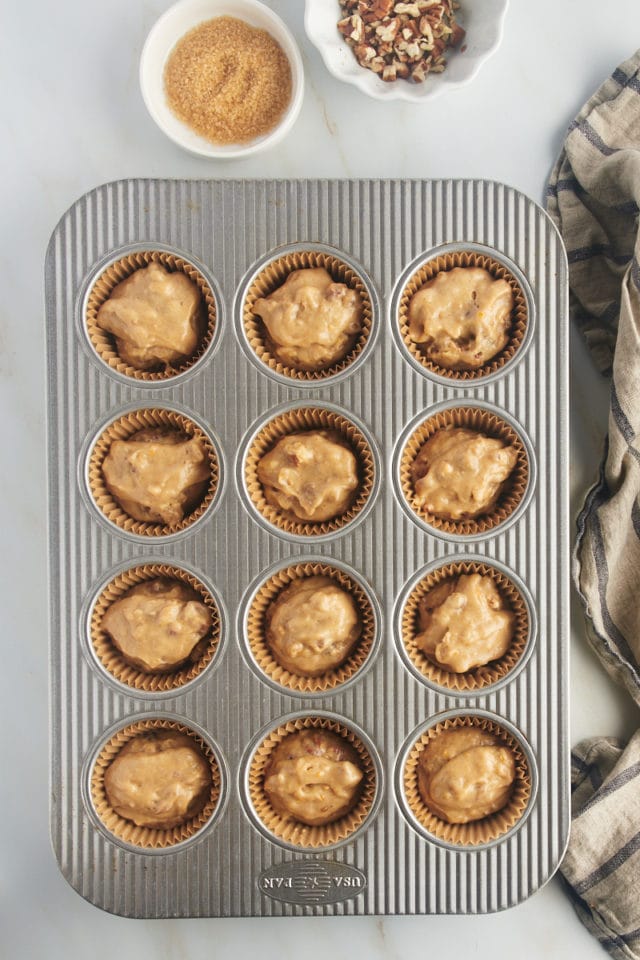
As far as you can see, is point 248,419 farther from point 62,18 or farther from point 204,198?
point 62,18

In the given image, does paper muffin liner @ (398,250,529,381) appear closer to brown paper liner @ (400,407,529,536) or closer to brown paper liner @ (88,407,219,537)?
brown paper liner @ (400,407,529,536)

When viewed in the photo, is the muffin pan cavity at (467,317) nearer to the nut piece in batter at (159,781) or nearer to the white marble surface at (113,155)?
the white marble surface at (113,155)

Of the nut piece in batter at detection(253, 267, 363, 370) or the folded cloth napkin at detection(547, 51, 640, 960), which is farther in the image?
the folded cloth napkin at detection(547, 51, 640, 960)

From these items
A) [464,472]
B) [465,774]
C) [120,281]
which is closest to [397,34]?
[120,281]

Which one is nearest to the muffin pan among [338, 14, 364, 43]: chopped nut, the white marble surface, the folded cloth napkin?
the folded cloth napkin

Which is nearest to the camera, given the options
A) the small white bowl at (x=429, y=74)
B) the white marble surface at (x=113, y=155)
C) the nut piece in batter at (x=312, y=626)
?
the nut piece in batter at (x=312, y=626)

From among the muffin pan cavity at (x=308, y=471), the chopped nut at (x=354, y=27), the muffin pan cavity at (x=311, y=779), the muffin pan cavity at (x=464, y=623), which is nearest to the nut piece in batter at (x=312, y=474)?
the muffin pan cavity at (x=308, y=471)

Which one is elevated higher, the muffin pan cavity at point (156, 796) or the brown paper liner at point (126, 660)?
the brown paper liner at point (126, 660)
